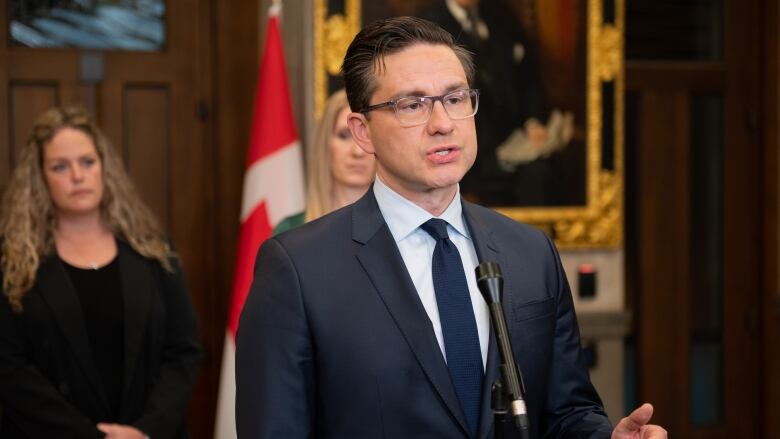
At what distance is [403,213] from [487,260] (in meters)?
0.16

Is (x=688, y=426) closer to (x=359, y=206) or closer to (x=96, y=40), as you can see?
(x=96, y=40)

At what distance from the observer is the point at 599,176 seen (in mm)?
4707

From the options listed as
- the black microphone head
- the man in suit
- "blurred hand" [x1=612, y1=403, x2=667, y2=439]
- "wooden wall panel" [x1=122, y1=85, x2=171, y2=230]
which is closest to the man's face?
the man in suit

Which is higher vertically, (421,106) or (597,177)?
(421,106)

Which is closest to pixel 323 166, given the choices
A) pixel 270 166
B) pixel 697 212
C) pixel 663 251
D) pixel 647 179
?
pixel 270 166

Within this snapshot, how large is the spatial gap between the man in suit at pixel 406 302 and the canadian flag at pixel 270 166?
2.26 m

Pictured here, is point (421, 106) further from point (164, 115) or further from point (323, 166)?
point (164, 115)

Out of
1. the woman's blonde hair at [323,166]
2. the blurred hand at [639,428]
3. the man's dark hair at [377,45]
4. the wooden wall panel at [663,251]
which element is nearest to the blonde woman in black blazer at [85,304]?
the woman's blonde hair at [323,166]

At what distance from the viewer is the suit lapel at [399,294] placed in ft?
5.27

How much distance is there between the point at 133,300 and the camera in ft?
10.2

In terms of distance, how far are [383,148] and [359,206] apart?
117 millimetres

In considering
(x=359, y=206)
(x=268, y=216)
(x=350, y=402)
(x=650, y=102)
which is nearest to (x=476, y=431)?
(x=350, y=402)

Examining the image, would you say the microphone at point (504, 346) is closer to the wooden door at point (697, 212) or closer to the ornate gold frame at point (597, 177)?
the ornate gold frame at point (597, 177)

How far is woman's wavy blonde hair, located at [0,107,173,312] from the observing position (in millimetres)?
3090
